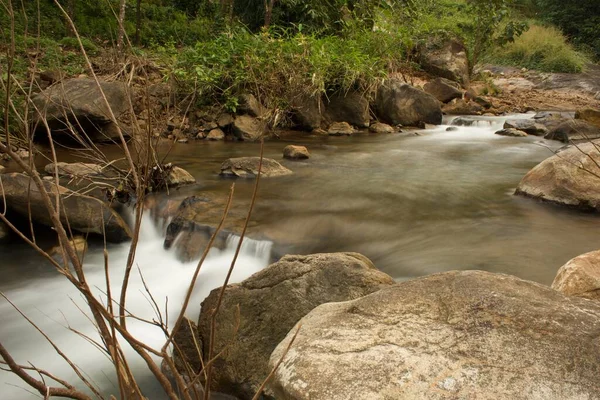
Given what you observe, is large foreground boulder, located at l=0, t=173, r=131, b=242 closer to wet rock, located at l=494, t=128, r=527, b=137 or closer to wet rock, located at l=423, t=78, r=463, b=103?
wet rock, located at l=494, t=128, r=527, b=137

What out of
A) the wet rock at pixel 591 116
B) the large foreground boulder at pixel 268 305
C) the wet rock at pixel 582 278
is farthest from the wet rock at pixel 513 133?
the large foreground boulder at pixel 268 305

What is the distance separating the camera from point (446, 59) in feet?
44.3

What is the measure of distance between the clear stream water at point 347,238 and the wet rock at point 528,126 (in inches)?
122

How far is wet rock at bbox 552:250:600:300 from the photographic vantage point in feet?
8.63

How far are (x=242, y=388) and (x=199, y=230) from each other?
211cm

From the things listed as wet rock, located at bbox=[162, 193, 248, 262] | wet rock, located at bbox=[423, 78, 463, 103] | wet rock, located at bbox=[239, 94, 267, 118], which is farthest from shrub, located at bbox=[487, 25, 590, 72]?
wet rock, located at bbox=[162, 193, 248, 262]

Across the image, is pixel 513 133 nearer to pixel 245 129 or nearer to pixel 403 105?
pixel 403 105

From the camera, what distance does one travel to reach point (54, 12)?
1399 centimetres

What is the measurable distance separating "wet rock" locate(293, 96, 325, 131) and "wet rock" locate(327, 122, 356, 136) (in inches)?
11.8

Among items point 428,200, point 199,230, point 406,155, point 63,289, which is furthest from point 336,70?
point 63,289

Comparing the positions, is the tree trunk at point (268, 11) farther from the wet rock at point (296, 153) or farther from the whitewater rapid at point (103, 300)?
the whitewater rapid at point (103, 300)

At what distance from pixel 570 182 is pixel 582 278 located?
268 centimetres

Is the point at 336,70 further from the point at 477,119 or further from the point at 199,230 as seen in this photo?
the point at 199,230

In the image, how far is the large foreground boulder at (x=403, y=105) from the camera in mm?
10266
